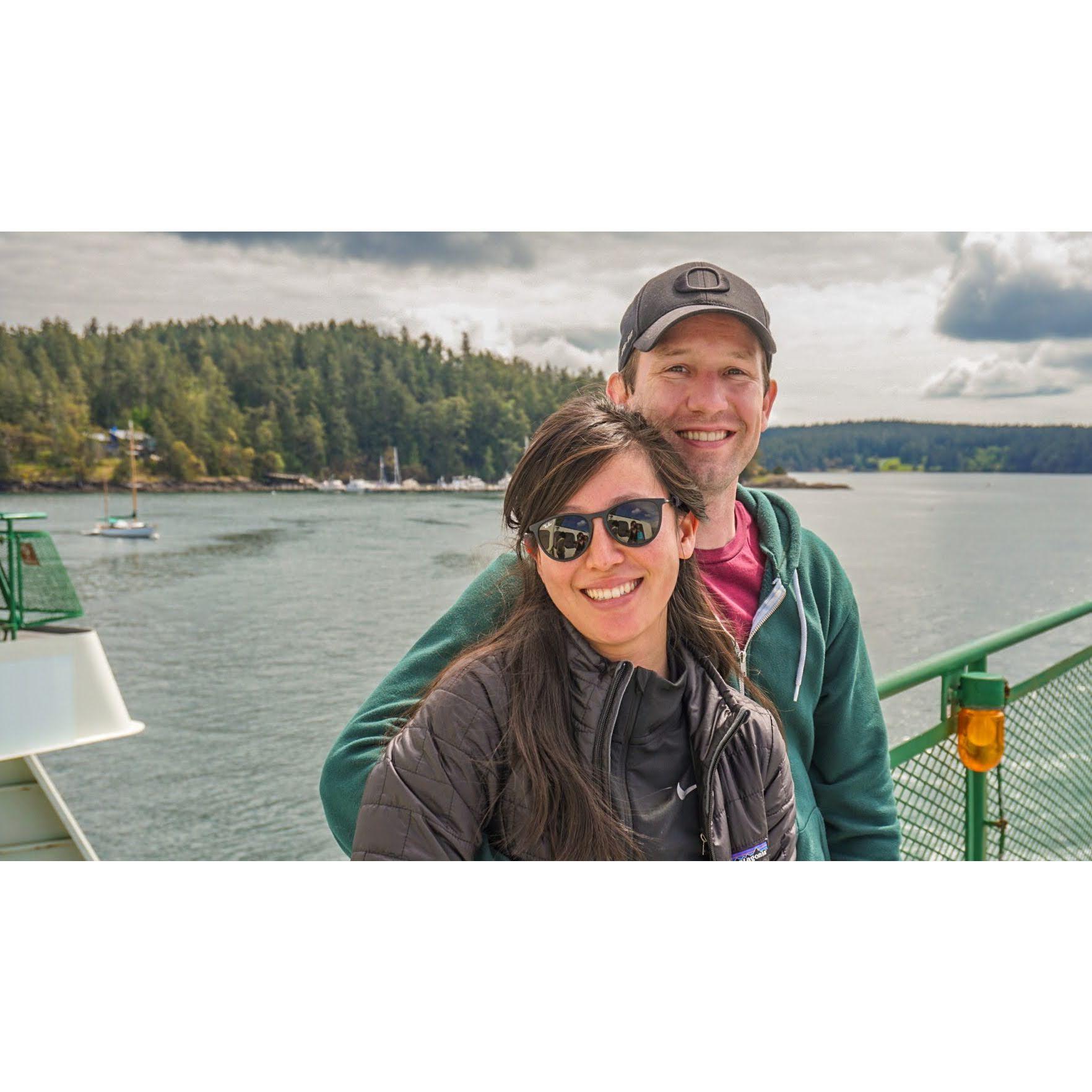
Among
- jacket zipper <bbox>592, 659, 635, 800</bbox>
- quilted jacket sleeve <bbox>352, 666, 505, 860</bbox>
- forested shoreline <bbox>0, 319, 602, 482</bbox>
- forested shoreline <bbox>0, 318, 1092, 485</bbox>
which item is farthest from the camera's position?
forested shoreline <bbox>0, 319, 602, 482</bbox>

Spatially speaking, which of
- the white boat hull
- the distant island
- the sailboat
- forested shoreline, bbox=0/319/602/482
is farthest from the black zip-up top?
the white boat hull

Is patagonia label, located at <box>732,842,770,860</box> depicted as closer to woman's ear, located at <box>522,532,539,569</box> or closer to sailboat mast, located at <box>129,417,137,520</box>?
woman's ear, located at <box>522,532,539,569</box>

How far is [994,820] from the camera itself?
2.21 m

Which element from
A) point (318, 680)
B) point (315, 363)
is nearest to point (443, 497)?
point (315, 363)

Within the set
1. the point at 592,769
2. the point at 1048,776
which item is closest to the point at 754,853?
the point at 592,769

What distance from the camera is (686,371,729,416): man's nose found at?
4.60 ft

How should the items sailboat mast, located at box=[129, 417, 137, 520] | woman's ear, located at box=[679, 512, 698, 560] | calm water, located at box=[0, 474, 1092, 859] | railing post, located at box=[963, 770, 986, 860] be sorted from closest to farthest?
woman's ear, located at box=[679, 512, 698, 560], railing post, located at box=[963, 770, 986, 860], sailboat mast, located at box=[129, 417, 137, 520], calm water, located at box=[0, 474, 1092, 859]

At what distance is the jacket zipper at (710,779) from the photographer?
1224mm

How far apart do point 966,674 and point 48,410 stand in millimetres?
7800

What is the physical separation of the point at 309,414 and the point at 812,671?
589cm

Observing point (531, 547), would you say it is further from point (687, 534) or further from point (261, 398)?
point (261, 398)

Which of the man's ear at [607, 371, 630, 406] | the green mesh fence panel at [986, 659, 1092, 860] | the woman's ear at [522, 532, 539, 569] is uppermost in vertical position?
the man's ear at [607, 371, 630, 406]

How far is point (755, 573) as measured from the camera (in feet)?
4.79
